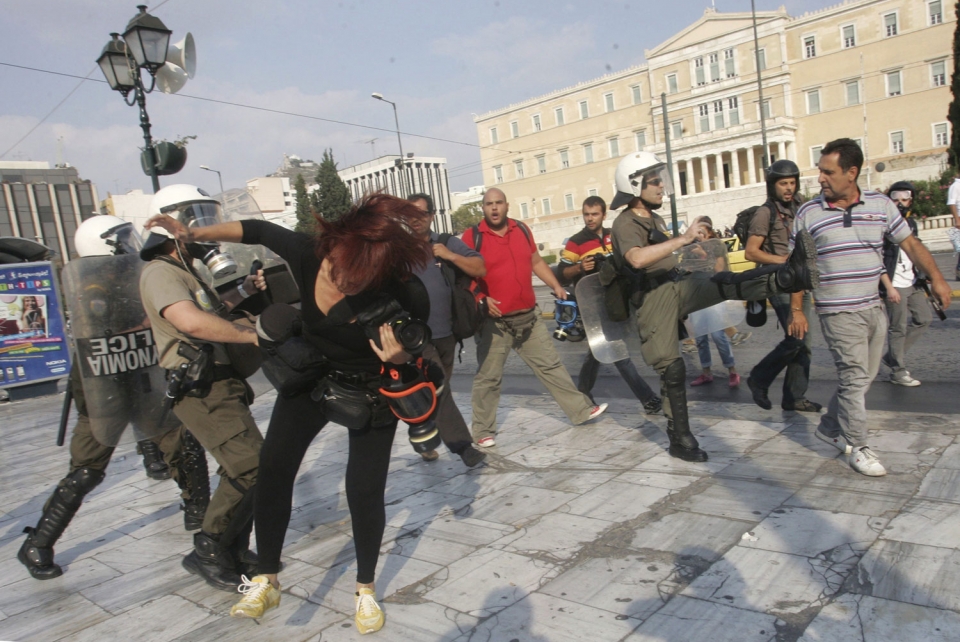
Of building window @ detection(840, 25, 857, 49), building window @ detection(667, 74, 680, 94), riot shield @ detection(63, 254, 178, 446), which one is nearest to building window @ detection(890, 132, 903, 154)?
building window @ detection(840, 25, 857, 49)

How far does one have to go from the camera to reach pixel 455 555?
11.2 feet

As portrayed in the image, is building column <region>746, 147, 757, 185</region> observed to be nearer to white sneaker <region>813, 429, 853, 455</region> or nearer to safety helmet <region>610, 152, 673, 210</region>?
safety helmet <region>610, 152, 673, 210</region>

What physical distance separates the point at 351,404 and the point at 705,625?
1.49m

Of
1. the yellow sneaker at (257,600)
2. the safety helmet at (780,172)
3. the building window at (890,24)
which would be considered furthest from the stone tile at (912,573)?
the building window at (890,24)

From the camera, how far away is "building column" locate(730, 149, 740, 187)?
2518 inches

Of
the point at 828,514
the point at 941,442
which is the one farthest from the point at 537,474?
the point at 941,442

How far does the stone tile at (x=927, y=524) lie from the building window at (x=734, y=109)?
6678 centimetres

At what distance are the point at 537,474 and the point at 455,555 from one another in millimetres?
1219

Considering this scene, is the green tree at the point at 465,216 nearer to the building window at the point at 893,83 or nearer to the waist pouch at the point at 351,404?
the building window at the point at 893,83

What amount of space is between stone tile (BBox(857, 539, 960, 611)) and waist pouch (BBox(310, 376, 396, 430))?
1912 millimetres

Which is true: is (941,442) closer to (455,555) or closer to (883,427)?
(883,427)

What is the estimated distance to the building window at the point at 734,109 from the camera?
209 feet

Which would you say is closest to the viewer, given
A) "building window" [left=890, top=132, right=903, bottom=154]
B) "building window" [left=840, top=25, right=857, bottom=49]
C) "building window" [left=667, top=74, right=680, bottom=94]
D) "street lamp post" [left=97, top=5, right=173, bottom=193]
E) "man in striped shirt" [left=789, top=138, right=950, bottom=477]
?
"man in striped shirt" [left=789, top=138, right=950, bottom=477]

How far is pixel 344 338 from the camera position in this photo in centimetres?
271
